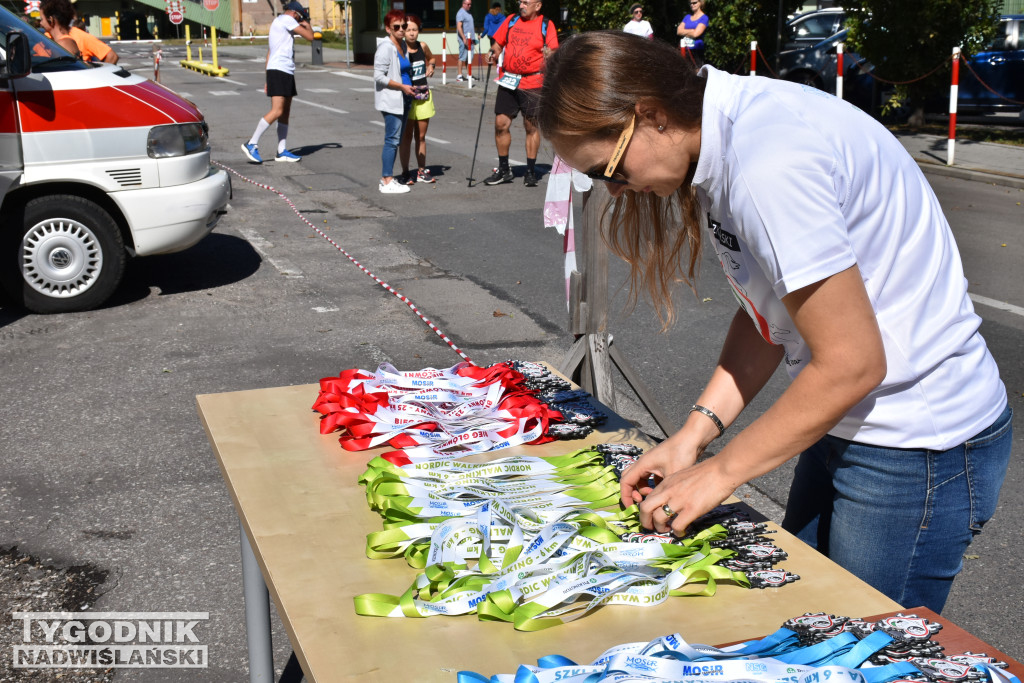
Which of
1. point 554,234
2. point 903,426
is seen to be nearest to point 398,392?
point 903,426

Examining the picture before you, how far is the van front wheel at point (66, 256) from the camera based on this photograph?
684 centimetres

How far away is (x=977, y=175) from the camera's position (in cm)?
1262

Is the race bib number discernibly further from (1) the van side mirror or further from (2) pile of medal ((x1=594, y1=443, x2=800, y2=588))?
(2) pile of medal ((x1=594, y1=443, x2=800, y2=588))

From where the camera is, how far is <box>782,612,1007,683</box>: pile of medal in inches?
57.7

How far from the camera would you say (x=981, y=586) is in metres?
3.66

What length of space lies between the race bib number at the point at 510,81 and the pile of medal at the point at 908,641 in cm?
1048

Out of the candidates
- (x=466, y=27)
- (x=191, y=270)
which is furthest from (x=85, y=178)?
(x=466, y=27)

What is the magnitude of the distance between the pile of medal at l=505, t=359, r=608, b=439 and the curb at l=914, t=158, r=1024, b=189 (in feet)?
34.8

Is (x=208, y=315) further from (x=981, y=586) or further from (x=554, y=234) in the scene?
(x=981, y=586)

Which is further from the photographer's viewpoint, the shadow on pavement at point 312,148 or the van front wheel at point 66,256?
the shadow on pavement at point 312,148

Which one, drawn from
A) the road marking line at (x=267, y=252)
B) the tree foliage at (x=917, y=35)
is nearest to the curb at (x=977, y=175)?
the tree foliage at (x=917, y=35)

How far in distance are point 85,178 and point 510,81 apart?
5923 millimetres

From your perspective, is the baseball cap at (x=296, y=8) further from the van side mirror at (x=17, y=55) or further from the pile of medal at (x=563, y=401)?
the pile of medal at (x=563, y=401)

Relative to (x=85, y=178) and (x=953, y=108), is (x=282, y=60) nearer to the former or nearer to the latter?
(x=85, y=178)
